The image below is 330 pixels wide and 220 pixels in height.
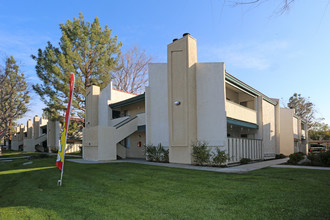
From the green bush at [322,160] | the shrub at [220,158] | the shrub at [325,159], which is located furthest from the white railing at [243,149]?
the shrub at [325,159]

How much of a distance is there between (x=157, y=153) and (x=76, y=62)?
55.9 ft

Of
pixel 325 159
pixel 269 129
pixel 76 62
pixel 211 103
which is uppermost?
pixel 76 62

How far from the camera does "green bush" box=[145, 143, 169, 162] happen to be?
15.6m

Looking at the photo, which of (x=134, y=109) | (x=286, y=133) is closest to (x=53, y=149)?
(x=134, y=109)

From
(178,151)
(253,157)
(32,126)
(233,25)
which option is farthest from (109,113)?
(32,126)

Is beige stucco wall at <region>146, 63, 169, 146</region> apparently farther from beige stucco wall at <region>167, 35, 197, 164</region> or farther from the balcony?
the balcony

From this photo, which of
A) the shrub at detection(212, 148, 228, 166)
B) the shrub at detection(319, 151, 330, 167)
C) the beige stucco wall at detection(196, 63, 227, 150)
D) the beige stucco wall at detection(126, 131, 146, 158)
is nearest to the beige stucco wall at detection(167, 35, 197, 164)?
the beige stucco wall at detection(196, 63, 227, 150)

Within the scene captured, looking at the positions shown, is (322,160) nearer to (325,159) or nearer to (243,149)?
(325,159)

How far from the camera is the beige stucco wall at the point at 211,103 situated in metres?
13.9

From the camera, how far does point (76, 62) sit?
26578 mm

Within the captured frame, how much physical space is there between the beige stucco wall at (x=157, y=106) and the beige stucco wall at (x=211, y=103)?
2.84 m

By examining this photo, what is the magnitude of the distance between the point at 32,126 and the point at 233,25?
49.7m

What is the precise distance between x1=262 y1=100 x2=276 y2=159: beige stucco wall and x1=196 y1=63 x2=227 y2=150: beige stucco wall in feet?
26.0

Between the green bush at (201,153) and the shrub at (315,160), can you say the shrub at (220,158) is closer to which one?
the green bush at (201,153)
